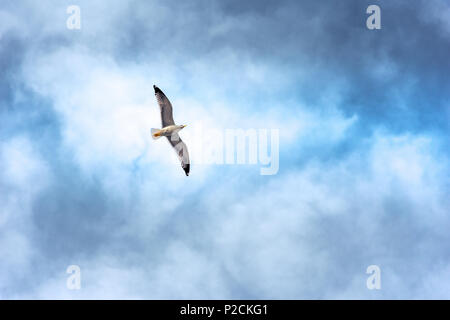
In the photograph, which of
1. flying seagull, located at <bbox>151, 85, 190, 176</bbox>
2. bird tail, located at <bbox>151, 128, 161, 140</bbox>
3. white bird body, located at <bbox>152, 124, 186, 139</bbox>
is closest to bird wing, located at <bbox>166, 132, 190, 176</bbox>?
flying seagull, located at <bbox>151, 85, 190, 176</bbox>

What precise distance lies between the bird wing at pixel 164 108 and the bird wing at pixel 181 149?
3.47 ft

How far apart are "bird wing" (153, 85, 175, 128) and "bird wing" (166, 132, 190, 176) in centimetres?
106

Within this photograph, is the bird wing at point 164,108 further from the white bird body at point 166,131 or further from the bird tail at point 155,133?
the bird tail at point 155,133

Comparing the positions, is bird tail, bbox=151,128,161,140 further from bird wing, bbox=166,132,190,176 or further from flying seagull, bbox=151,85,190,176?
bird wing, bbox=166,132,190,176

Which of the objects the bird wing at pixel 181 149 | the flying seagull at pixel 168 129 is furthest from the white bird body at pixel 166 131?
the bird wing at pixel 181 149

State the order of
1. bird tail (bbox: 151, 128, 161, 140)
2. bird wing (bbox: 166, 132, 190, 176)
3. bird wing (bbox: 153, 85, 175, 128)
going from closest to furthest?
bird wing (bbox: 153, 85, 175, 128), bird tail (bbox: 151, 128, 161, 140), bird wing (bbox: 166, 132, 190, 176)

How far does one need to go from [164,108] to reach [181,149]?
3451 millimetres

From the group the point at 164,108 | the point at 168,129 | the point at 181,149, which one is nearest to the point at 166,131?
the point at 168,129

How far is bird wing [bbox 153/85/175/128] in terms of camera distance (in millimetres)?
34906

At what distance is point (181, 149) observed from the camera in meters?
36.6

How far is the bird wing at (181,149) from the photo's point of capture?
36.1 m
